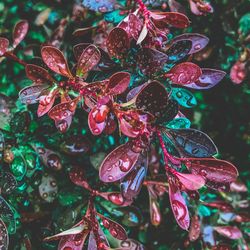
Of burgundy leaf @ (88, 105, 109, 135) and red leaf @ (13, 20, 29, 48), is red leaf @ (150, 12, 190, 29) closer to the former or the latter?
burgundy leaf @ (88, 105, 109, 135)

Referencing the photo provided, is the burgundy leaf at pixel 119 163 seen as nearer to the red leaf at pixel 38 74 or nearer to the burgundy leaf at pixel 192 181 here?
the burgundy leaf at pixel 192 181


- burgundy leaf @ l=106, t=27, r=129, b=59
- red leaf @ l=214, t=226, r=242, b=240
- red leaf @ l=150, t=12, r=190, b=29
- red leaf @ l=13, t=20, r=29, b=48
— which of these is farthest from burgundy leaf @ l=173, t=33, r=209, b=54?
red leaf @ l=214, t=226, r=242, b=240

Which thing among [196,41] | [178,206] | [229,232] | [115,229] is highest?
[196,41]

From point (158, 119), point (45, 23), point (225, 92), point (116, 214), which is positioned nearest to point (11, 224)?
point (116, 214)

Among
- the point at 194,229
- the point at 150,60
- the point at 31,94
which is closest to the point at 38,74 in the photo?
the point at 31,94

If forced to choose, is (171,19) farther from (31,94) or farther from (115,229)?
(115,229)

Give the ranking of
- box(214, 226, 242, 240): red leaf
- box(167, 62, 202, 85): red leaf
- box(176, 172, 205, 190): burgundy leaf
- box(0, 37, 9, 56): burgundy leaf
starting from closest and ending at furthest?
box(176, 172, 205, 190): burgundy leaf → box(167, 62, 202, 85): red leaf → box(0, 37, 9, 56): burgundy leaf → box(214, 226, 242, 240): red leaf

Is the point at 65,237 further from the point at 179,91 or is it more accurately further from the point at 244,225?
the point at 244,225
